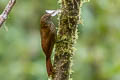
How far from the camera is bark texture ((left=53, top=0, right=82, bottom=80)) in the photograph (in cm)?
160

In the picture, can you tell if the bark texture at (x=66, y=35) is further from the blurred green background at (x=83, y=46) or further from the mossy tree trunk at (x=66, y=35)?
the blurred green background at (x=83, y=46)

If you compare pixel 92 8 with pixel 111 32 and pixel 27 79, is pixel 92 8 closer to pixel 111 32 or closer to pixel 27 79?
pixel 111 32

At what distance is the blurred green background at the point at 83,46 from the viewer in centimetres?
381

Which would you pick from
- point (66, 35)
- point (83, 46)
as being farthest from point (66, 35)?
point (83, 46)

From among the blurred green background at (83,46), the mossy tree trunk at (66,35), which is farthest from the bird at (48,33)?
the blurred green background at (83,46)

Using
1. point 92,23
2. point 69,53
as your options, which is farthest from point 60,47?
point 92,23

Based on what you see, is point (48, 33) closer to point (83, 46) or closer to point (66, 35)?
point (66, 35)

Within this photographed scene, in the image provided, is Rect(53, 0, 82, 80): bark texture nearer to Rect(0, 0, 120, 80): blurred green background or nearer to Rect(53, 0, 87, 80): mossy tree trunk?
Rect(53, 0, 87, 80): mossy tree trunk

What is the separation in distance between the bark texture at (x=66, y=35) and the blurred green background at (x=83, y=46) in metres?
2.04

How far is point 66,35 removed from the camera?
63.5 inches

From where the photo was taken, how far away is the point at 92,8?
3.95 m

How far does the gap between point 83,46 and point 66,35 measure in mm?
2289

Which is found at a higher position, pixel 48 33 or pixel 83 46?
pixel 48 33

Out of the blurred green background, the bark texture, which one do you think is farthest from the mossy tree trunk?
the blurred green background
